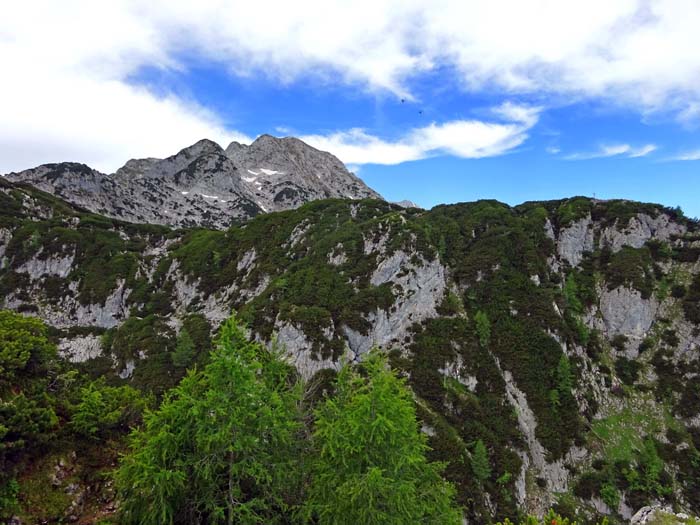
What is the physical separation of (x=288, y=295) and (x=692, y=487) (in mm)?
74021

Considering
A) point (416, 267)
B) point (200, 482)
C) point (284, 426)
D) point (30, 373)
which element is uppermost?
point (416, 267)

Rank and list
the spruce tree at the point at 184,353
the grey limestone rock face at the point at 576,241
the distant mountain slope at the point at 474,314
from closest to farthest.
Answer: the distant mountain slope at the point at 474,314 → the spruce tree at the point at 184,353 → the grey limestone rock face at the point at 576,241

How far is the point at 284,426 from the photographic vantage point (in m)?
14.9

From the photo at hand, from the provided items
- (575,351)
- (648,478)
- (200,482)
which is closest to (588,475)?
(648,478)

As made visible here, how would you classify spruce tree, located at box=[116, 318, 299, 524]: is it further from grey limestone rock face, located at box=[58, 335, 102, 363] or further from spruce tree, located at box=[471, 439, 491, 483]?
grey limestone rock face, located at box=[58, 335, 102, 363]

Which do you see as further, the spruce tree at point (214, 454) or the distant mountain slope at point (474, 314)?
the distant mountain slope at point (474, 314)

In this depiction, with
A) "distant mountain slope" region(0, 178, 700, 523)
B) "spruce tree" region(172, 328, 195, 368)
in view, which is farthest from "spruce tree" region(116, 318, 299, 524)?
"spruce tree" region(172, 328, 195, 368)

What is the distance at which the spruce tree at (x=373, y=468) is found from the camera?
13516 mm

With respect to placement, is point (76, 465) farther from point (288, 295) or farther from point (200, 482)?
point (288, 295)

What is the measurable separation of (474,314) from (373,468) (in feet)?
214

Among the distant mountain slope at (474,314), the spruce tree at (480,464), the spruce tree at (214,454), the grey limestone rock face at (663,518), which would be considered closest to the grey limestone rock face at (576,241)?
the distant mountain slope at (474,314)

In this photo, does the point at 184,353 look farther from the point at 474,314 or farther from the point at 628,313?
the point at 628,313

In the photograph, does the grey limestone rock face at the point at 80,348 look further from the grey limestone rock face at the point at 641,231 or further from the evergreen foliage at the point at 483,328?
the grey limestone rock face at the point at 641,231

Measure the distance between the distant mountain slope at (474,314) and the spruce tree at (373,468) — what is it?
3863 cm
